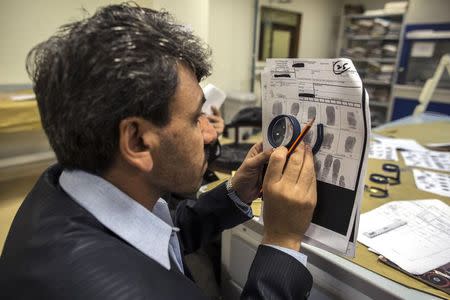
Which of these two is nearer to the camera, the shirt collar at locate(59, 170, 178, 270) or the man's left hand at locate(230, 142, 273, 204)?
the shirt collar at locate(59, 170, 178, 270)

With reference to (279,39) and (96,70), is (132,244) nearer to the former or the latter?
(96,70)

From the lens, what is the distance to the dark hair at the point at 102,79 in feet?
1.62

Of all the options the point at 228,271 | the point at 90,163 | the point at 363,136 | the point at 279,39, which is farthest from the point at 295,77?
the point at 279,39

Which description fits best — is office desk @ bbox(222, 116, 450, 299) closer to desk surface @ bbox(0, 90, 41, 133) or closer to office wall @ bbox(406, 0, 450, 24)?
desk surface @ bbox(0, 90, 41, 133)

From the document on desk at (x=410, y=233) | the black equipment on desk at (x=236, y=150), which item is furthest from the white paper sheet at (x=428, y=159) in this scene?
A: the black equipment on desk at (x=236, y=150)

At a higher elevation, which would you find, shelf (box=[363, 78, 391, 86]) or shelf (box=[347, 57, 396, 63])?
shelf (box=[347, 57, 396, 63])

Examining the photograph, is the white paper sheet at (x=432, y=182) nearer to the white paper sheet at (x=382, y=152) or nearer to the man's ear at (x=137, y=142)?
the white paper sheet at (x=382, y=152)

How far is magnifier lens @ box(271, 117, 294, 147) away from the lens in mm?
688

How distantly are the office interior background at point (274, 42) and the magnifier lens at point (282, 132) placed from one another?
1826 millimetres

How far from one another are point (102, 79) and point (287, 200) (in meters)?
0.39

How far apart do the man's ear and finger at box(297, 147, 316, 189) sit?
294 millimetres

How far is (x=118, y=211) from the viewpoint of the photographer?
0.55 metres

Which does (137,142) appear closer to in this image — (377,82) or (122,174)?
(122,174)

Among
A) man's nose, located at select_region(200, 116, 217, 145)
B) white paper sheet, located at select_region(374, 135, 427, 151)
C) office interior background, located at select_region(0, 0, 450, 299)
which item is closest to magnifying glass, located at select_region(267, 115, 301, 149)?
man's nose, located at select_region(200, 116, 217, 145)
